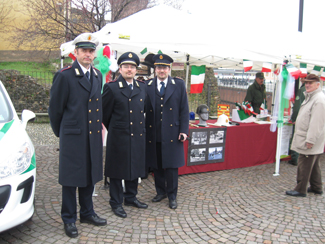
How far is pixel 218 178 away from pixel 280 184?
1114 millimetres

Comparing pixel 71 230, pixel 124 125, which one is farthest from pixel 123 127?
pixel 71 230

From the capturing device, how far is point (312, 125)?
4.65 m

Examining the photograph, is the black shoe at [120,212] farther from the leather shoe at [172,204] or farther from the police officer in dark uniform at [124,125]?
the leather shoe at [172,204]

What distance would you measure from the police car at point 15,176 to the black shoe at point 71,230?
0.45m

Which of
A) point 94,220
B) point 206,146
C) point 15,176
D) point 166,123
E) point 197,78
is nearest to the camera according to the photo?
point 15,176

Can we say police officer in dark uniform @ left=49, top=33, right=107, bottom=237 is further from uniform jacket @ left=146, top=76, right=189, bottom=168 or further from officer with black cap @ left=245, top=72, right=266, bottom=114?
officer with black cap @ left=245, top=72, right=266, bottom=114

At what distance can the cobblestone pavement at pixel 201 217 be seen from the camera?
11.4 ft

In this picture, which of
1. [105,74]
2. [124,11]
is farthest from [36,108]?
[105,74]

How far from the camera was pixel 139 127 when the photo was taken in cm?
391

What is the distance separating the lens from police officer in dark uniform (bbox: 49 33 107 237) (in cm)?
319

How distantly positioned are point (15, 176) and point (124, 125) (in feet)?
4.53

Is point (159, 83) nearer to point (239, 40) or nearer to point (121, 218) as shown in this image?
point (121, 218)

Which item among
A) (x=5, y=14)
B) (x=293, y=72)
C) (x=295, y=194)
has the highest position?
(x=5, y=14)

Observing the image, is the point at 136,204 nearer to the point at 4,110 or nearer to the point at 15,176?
the point at 15,176
